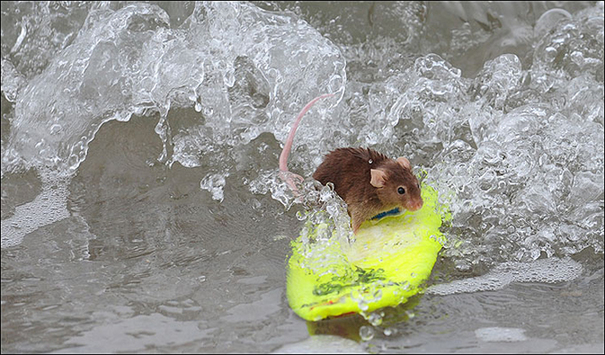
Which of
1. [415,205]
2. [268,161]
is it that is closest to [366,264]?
[415,205]

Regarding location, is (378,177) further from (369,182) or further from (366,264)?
(366,264)

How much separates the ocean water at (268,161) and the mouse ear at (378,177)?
0.21m

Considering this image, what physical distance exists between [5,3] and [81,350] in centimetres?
339

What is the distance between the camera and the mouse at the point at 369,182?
11.4 feet

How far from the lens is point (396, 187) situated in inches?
136

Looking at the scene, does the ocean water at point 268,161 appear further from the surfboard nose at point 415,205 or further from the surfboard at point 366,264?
the surfboard nose at point 415,205

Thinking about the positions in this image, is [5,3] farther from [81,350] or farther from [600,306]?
[600,306]

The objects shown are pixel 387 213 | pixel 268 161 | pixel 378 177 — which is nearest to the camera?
pixel 378 177

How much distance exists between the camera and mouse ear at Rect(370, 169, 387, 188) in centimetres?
345

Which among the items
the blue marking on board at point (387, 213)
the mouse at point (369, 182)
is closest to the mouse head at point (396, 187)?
the mouse at point (369, 182)

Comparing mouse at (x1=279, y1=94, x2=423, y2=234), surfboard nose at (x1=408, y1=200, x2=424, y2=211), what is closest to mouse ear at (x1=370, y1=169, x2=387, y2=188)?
mouse at (x1=279, y1=94, x2=423, y2=234)

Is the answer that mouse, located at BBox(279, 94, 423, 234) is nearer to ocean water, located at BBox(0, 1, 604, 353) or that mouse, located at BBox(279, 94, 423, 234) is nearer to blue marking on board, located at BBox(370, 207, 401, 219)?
blue marking on board, located at BBox(370, 207, 401, 219)

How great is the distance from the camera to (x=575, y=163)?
159 inches

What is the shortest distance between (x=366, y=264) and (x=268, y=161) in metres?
1.18
